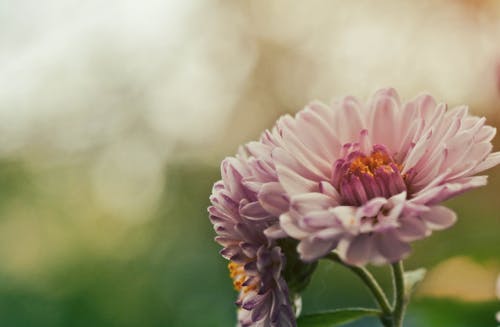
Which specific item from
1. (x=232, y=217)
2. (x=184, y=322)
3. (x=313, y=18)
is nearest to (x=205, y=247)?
(x=184, y=322)

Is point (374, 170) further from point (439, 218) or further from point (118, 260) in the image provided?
point (118, 260)

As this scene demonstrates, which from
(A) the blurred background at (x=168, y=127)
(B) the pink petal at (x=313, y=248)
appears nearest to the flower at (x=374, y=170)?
(B) the pink petal at (x=313, y=248)

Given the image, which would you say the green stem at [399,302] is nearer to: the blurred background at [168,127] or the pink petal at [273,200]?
the pink petal at [273,200]

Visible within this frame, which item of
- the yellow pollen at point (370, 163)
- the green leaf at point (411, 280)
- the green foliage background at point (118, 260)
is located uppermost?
the green foliage background at point (118, 260)

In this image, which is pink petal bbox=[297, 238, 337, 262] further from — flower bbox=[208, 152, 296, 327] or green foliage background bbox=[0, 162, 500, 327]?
green foliage background bbox=[0, 162, 500, 327]

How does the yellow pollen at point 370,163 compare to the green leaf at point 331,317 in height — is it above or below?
above

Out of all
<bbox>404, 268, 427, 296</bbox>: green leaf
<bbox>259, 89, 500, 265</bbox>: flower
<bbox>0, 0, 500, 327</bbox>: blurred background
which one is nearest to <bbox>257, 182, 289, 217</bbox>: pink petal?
<bbox>259, 89, 500, 265</bbox>: flower

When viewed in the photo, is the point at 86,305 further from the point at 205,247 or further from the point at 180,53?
the point at 180,53

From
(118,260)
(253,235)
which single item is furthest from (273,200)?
(118,260)
